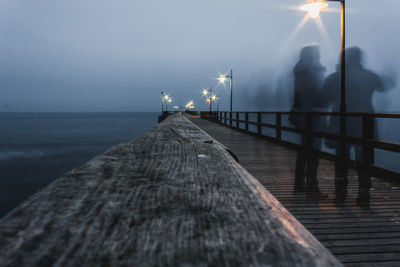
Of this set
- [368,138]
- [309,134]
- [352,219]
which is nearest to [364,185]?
[368,138]

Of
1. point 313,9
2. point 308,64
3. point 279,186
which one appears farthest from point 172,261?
point 308,64

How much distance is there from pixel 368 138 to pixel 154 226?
231 inches

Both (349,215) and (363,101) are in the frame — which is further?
(363,101)

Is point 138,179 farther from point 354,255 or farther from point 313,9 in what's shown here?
point 313,9

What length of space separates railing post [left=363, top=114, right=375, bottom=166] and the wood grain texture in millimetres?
5389

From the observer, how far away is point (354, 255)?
2.24 meters

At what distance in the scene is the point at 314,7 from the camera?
734 centimetres

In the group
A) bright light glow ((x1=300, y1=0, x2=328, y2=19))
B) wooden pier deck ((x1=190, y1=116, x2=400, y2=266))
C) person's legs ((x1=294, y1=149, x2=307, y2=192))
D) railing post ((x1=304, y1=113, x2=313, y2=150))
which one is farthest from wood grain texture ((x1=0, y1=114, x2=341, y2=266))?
bright light glow ((x1=300, y1=0, x2=328, y2=19))

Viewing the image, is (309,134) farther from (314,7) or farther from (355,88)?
(355,88)

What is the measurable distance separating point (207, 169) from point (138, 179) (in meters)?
0.27

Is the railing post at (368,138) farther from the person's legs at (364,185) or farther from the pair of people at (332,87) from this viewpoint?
the pair of people at (332,87)

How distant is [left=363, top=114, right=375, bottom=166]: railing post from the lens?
5.18m

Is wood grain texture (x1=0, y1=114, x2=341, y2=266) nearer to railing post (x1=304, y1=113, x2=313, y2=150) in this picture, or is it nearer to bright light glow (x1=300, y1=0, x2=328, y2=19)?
railing post (x1=304, y1=113, x2=313, y2=150)

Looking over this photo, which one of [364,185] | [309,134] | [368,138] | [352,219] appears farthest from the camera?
[309,134]
